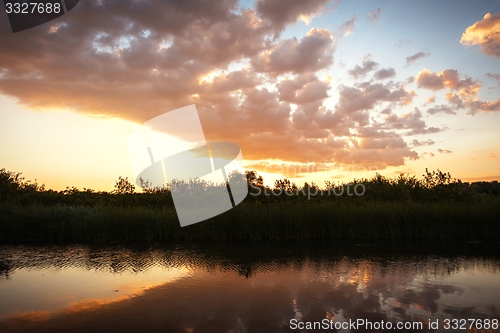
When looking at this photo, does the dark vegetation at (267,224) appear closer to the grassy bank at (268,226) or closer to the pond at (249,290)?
the grassy bank at (268,226)

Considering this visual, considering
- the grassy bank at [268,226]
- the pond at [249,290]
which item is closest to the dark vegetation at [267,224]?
the grassy bank at [268,226]

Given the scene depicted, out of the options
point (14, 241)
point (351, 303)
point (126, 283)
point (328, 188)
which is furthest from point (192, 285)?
point (328, 188)

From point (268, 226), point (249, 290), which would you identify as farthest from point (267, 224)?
point (249, 290)

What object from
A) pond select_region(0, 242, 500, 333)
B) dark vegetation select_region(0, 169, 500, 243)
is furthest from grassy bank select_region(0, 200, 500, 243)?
pond select_region(0, 242, 500, 333)

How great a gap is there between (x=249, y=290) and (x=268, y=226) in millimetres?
7617

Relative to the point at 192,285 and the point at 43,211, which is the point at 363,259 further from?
the point at 43,211

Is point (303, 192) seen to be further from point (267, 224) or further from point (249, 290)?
point (249, 290)

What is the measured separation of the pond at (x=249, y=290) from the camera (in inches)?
225

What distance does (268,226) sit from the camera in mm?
15242

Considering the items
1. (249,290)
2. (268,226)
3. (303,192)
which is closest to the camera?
(249,290)

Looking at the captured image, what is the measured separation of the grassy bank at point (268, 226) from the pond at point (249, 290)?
8.02 feet

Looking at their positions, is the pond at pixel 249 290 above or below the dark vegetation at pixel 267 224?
below

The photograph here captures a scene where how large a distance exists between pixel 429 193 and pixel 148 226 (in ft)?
59.1

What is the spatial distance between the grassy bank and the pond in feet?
8.02
